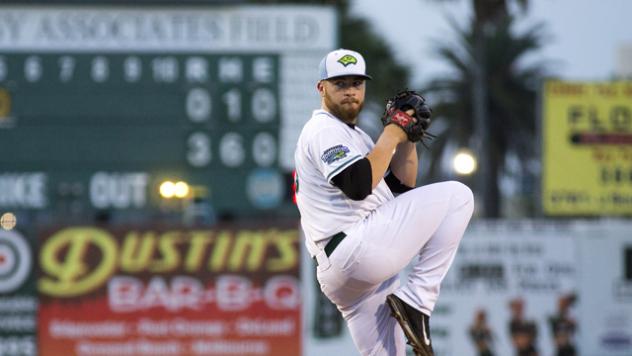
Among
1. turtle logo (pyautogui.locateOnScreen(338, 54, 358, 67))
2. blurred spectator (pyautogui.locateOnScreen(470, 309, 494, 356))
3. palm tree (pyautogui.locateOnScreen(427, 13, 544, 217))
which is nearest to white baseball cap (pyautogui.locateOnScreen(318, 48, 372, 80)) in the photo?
turtle logo (pyautogui.locateOnScreen(338, 54, 358, 67))

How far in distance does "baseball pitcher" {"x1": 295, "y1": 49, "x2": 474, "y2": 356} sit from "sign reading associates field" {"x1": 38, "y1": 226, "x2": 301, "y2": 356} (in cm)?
958

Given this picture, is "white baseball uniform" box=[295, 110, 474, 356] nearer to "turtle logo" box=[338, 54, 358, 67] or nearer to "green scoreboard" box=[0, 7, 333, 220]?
"turtle logo" box=[338, 54, 358, 67]

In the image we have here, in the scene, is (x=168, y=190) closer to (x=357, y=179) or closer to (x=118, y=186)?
(x=118, y=186)

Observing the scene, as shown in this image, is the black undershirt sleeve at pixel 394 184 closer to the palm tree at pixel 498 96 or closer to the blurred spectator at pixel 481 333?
the blurred spectator at pixel 481 333

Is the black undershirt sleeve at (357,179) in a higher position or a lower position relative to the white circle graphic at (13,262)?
higher

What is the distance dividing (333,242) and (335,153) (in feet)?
1.62

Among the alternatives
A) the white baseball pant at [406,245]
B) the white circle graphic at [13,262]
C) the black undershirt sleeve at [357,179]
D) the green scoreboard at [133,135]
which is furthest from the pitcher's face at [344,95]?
the green scoreboard at [133,135]

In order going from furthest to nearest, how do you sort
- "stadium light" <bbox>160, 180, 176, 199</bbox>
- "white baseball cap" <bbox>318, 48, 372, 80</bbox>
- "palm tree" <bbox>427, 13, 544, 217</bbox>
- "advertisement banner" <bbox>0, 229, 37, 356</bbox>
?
"palm tree" <bbox>427, 13, 544, 217</bbox>
"stadium light" <bbox>160, 180, 176, 199</bbox>
"advertisement banner" <bbox>0, 229, 37, 356</bbox>
"white baseball cap" <bbox>318, 48, 372, 80</bbox>

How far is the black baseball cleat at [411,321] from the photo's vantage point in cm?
687

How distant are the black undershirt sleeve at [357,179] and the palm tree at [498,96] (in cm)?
3010

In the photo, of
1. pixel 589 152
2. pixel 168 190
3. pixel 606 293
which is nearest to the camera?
pixel 606 293

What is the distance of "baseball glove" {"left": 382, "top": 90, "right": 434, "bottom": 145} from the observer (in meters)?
6.83

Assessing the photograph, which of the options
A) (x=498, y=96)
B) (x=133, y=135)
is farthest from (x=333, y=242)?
(x=498, y=96)

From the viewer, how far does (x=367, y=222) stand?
6.94 m
